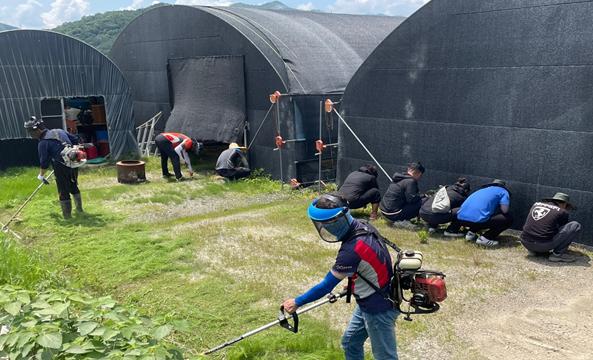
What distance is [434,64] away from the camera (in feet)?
33.3

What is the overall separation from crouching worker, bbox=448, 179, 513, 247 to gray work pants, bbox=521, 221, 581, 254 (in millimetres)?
721

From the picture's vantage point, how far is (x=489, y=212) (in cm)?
849

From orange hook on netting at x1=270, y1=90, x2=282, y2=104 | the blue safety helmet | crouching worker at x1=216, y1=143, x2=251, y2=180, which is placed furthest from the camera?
crouching worker at x1=216, y1=143, x2=251, y2=180

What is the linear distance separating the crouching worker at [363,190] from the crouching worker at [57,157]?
18.0ft

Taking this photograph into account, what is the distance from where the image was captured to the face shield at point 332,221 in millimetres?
4016

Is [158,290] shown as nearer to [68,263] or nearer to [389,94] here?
[68,263]

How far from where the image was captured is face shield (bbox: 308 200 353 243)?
4.02 m

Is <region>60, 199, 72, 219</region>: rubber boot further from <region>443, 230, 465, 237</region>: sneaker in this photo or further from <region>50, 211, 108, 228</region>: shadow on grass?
<region>443, 230, 465, 237</region>: sneaker

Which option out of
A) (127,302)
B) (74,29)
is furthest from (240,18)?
(74,29)

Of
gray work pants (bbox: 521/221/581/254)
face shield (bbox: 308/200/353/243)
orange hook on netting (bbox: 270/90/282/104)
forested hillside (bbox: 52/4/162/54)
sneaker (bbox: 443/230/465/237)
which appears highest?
forested hillside (bbox: 52/4/162/54)

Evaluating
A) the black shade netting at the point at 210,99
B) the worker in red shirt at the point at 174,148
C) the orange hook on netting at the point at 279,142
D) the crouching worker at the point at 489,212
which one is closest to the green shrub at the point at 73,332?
the crouching worker at the point at 489,212

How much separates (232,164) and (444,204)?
6.79 meters

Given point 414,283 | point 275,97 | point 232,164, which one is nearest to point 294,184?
point 232,164

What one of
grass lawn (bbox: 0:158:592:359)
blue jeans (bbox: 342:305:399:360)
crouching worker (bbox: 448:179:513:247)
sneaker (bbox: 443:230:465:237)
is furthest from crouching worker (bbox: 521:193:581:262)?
blue jeans (bbox: 342:305:399:360)
